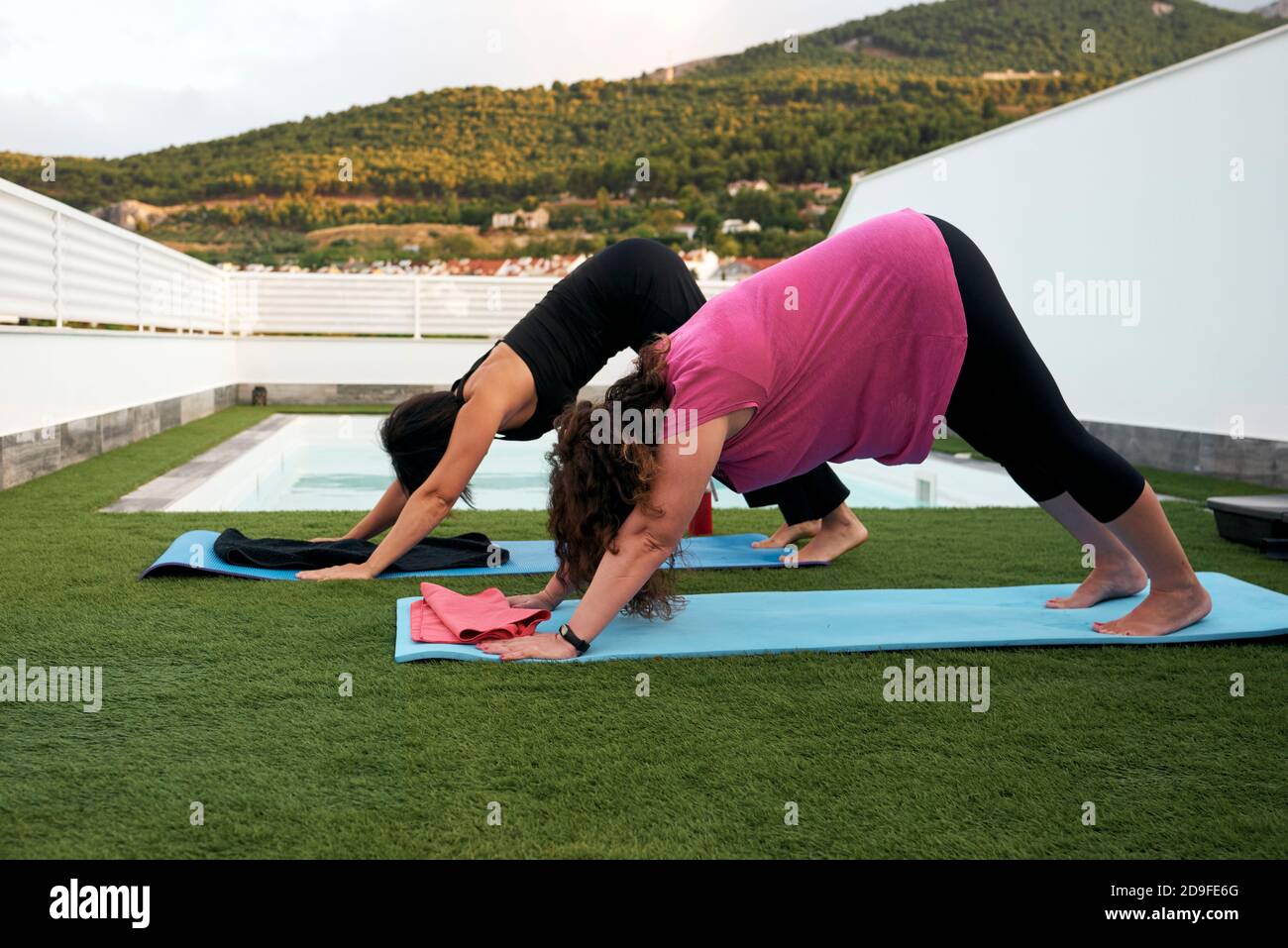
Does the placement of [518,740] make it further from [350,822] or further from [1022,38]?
[1022,38]

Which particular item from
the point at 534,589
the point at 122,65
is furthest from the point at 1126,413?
the point at 122,65

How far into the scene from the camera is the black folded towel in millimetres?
3414

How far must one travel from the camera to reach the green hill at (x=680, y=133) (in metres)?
34.1

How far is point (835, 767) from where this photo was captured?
5.95 feet

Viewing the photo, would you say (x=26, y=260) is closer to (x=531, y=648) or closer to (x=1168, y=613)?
(x=531, y=648)

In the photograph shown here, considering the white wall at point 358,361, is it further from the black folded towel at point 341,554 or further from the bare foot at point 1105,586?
Result: the bare foot at point 1105,586

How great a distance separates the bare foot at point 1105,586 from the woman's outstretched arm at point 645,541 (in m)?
1.24

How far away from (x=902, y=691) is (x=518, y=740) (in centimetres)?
84

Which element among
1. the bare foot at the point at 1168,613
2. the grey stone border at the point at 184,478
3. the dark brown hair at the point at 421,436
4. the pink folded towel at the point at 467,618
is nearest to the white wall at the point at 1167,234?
→ the bare foot at the point at 1168,613

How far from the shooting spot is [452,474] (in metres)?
3.18

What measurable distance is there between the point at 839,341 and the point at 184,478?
171 inches

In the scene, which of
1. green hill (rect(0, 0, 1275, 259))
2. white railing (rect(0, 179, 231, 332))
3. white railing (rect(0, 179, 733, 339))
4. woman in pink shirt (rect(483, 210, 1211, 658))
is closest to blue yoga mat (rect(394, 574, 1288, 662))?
woman in pink shirt (rect(483, 210, 1211, 658))

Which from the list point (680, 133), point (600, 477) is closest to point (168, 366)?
point (600, 477)

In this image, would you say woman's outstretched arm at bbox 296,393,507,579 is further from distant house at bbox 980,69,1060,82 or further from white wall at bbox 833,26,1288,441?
distant house at bbox 980,69,1060,82
